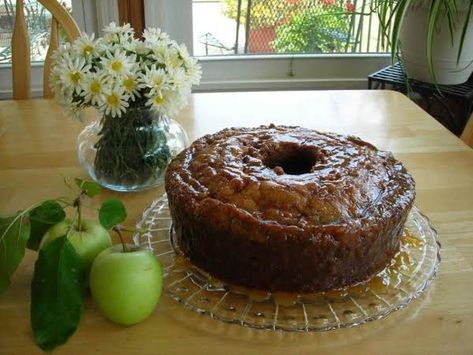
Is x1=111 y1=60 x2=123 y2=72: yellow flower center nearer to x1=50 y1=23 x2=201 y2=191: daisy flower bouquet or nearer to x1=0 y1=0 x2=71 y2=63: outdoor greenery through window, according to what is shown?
x1=50 y1=23 x2=201 y2=191: daisy flower bouquet

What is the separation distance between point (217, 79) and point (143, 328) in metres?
1.79

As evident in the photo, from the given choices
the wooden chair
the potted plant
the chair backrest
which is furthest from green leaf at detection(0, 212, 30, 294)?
the potted plant

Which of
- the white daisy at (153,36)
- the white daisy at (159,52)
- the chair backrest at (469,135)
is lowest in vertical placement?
the chair backrest at (469,135)

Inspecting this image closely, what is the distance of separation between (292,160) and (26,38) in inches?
42.5

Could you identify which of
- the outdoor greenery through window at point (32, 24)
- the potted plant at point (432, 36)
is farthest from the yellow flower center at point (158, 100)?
the outdoor greenery through window at point (32, 24)

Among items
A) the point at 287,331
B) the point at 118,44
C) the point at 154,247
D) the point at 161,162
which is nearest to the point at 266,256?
the point at 287,331

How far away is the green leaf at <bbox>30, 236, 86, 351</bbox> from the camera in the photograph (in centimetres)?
68

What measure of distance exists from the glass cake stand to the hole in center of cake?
0.73ft

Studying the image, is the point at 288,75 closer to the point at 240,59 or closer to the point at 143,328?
the point at 240,59

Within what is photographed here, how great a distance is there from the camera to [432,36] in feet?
6.08

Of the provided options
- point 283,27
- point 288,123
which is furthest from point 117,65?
point 283,27

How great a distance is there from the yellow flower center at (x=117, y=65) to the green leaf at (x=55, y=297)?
36 cm

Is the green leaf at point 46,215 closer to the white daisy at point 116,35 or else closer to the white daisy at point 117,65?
the white daisy at point 117,65

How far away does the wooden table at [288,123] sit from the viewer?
72 cm
